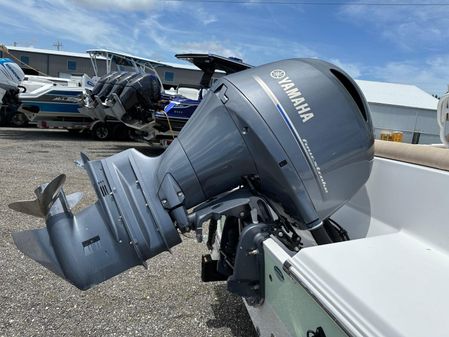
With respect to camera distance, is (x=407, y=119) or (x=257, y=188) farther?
(x=407, y=119)

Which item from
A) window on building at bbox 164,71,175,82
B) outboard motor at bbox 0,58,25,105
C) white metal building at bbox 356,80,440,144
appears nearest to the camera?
outboard motor at bbox 0,58,25,105

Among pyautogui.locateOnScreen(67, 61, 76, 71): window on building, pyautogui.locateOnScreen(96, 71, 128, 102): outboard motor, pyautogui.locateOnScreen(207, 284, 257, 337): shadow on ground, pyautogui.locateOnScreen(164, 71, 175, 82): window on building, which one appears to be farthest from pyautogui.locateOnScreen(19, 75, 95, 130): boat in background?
pyautogui.locateOnScreen(67, 61, 76, 71): window on building

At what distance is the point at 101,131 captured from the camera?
36.0 feet

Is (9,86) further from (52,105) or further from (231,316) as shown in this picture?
(231,316)

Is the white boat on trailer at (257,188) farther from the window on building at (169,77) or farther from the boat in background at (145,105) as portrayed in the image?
the window on building at (169,77)

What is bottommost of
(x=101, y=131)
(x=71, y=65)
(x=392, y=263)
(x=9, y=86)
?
(x=101, y=131)

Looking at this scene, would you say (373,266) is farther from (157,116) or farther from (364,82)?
(364,82)

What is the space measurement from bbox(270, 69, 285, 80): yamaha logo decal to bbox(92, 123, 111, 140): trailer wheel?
964cm

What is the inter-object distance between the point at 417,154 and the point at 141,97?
6803 millimetres

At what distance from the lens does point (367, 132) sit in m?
1.66

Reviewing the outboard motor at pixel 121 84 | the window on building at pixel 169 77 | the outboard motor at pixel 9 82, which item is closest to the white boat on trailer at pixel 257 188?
the outboard motor at pixel 121 84

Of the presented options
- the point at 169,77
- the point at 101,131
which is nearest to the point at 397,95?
the point at 169,77

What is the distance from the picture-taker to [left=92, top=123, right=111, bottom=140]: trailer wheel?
35.4 ft

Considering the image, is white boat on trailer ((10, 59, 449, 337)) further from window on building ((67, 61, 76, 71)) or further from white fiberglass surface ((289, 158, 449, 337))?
window on building ((67, 61, 76, 71))
